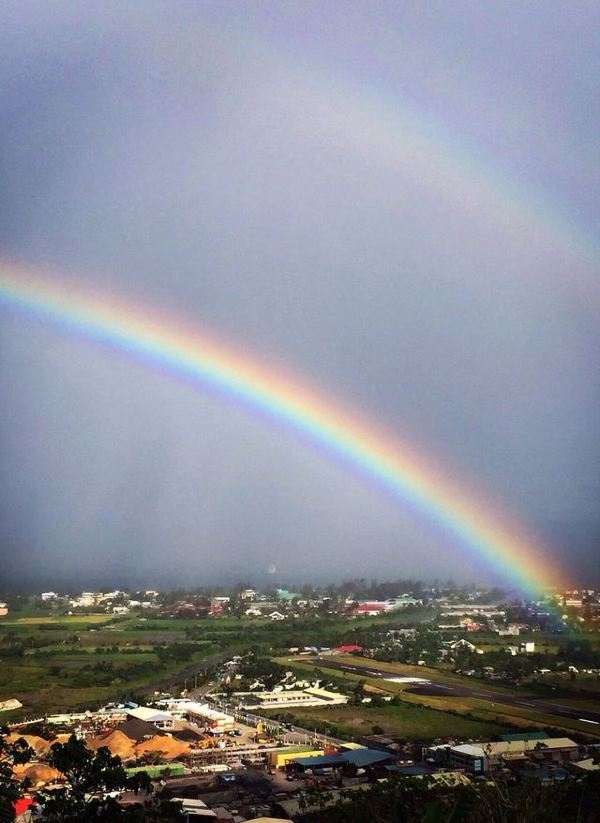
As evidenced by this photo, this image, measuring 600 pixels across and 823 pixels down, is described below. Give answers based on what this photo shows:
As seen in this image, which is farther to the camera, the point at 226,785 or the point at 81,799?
the point at 226,785

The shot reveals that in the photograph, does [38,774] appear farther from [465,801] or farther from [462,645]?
[462,645]

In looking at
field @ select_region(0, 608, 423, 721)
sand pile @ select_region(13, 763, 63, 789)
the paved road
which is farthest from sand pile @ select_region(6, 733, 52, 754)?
the paved road

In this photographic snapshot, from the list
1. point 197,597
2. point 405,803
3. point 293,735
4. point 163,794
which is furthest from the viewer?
point 197,597

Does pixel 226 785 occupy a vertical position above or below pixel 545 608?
below

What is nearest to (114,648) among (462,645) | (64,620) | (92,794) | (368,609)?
(64,620)

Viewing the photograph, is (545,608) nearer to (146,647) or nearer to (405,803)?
(146,647)

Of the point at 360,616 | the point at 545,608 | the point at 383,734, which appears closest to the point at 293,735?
the point at 383,734
